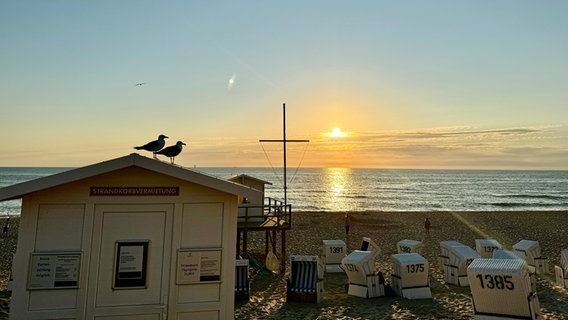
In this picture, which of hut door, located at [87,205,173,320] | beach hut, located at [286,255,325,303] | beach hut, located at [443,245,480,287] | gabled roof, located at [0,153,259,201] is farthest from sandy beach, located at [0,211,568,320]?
gabled roof, located at [0,153,259,201]

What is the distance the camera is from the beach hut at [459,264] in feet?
50.1

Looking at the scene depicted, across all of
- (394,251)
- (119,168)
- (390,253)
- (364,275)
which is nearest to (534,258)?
(390,253)

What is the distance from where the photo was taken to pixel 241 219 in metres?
17.2

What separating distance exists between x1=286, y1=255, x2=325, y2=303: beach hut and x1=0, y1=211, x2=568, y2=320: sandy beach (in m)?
0.31

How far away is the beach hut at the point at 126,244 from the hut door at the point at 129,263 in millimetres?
21

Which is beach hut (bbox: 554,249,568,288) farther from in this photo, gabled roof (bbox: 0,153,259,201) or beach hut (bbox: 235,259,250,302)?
gabled roof (bbox: 0,153,259,201)

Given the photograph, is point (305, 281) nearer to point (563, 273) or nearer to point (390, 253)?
point (563, 273)

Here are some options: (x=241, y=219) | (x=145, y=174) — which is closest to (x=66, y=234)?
(x=145, y=174)

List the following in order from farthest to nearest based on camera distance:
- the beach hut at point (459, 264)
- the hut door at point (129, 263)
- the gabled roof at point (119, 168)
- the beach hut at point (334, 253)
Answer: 1. the beach hut at point (334, 253)
2. the beach hut at point (459, 264)
3. the hut door at point (129, 263)
4. the gabled roof at point (119, 168)

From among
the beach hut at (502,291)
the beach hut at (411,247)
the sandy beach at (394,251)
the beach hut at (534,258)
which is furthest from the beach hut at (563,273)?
the beach hut at (502,291)

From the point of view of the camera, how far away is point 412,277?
1340 cm

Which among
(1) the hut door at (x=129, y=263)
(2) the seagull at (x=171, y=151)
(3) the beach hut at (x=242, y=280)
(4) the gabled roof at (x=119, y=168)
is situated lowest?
(3) the beach hut at (x=242, y=280)

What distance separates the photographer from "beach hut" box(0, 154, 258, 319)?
7500mm

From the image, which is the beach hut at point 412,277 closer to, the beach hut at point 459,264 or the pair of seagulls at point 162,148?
the beach hut at point 459,264
